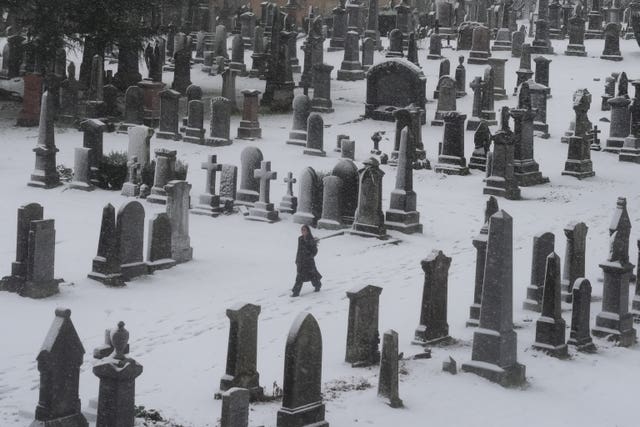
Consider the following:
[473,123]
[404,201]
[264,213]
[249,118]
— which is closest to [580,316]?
[404,201]

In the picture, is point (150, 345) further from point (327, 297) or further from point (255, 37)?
point (255, 37)

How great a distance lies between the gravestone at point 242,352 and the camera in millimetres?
11148

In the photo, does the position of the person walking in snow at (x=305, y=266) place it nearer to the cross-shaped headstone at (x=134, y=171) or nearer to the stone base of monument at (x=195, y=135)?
the cross-shaped headstone at (x=134, y=171)

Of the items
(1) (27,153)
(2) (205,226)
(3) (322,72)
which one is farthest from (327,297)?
(3) (322,72)

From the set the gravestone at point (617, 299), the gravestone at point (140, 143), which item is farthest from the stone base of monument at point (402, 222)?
the gravestone at point (617, 299)

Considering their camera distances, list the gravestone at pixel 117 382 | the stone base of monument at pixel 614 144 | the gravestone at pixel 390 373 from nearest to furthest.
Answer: the gravestone at pixel 117 382
the gravestone at pixel 390 373
the stone base of monument at pixel 614 144

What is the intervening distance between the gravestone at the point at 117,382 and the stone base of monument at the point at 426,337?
451 cm

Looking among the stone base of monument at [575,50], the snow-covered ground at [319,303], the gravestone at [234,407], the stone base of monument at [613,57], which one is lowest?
the snow-covered ground at [319,303]

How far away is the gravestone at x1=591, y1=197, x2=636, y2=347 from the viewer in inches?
558

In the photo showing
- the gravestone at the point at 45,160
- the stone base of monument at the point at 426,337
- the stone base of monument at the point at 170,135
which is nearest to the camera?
the stone base of monument at the point at 426,337

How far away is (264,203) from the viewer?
19.4m

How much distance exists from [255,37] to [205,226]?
20438mm

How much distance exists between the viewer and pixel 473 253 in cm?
1798

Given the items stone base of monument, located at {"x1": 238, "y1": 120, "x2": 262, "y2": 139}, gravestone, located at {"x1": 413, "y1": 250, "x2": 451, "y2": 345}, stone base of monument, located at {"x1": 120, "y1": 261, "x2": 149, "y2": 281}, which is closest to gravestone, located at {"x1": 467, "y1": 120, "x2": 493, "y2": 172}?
stone base of monument, located at {"x1": 238, "y1": 120, "x2": 262, "y2": 139}
